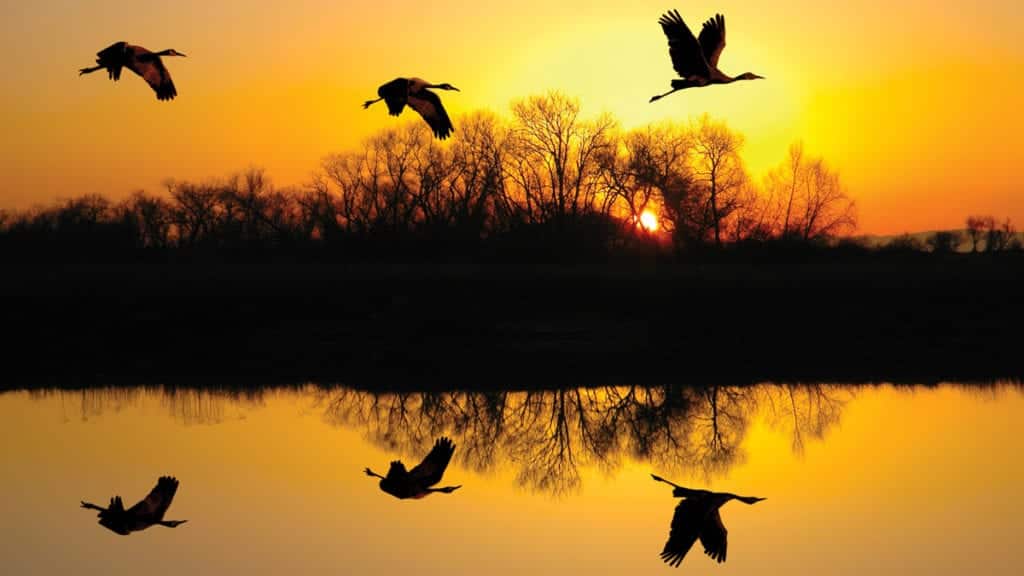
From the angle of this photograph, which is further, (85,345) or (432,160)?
(432,160)

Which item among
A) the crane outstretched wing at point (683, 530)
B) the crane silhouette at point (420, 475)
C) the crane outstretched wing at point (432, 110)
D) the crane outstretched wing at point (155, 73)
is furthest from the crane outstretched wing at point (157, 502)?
the crane outstretched wing at point (683, 530)

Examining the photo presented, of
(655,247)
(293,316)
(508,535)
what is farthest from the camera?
(655,247)

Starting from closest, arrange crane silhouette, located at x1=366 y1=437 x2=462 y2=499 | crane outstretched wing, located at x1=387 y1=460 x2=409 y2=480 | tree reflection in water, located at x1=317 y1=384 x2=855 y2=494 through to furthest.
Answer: crane silhouette, located at x1=366 y1=437 x2=462 y2=499, crane outstretched wing, located at x1=387 y1=460 x2=409 y2=480, tree reflection in water, located at x1=317 y1=384 x2=855 y2=494

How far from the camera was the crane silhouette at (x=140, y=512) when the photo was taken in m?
16.0

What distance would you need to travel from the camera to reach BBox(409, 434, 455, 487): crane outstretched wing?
20469 millimetres

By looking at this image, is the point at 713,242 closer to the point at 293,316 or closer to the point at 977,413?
the point at 293,316

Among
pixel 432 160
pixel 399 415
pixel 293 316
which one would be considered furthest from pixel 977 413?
pixel 432 160

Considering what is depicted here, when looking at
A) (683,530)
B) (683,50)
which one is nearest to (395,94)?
(683,50)

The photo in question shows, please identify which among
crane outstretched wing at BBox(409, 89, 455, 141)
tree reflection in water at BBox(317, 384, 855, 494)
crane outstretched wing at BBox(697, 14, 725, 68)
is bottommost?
tree reflection in water at BBox(317, 384, 855, 494)

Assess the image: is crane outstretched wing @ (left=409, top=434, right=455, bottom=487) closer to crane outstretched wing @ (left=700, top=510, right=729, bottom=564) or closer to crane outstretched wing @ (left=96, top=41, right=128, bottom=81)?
crane outstretched wing @ (left=700, top=510, right=729, bottom=564)

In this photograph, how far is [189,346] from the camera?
38906 mm

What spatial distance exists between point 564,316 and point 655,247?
55.8 ft

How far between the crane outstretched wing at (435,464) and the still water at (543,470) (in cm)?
19

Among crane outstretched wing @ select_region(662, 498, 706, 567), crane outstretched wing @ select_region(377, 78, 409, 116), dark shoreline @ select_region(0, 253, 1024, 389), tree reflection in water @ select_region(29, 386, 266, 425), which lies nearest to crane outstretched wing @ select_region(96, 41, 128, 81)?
crane outstretched wing @ select_region(377, 78, 409, 116)
